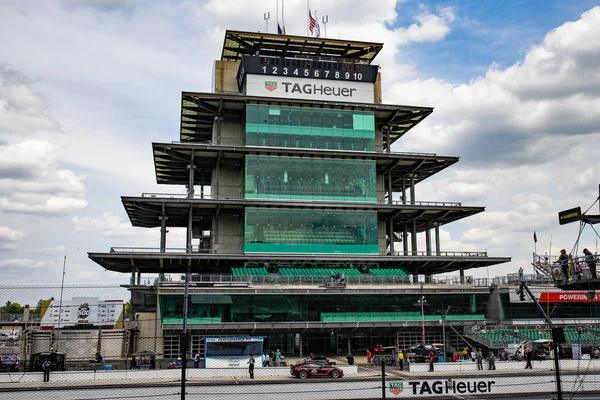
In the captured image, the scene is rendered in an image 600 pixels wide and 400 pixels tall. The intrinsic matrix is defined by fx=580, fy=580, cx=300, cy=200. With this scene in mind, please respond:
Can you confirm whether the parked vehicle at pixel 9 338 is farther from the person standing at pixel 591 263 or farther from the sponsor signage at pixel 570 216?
the person standing at pixel 591 263

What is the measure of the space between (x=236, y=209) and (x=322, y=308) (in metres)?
18.7

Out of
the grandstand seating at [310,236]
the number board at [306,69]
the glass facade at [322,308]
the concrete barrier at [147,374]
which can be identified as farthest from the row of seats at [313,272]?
the concrete barrier at [147,374]

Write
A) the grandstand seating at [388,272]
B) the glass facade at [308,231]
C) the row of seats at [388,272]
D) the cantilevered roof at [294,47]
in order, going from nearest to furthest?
the glass facade at [308,231] < the grandstand seating at [388,272] < the row of seats at [388,272] < the cantilevered roof at [294,47]

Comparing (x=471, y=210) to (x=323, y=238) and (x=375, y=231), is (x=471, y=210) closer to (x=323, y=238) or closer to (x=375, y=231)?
(x=375, y=231)

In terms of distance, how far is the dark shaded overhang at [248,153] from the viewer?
70.8 meters

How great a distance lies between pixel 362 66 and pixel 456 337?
36.5 metres

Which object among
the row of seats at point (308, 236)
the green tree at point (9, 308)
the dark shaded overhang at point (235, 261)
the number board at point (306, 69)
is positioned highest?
the number board at point (306, 69)

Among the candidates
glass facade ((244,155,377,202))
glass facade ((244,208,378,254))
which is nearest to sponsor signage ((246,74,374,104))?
glass facade ((244,155,377,202))

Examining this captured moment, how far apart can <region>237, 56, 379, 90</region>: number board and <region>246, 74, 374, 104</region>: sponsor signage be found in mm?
647

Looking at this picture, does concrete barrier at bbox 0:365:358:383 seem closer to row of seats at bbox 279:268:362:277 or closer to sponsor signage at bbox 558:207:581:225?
sponsor signage at bbox 558:207:581:225

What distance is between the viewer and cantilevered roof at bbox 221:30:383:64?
77.4 meters

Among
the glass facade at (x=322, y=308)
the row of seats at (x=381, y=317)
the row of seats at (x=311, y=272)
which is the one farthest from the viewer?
the row of seats at (x=311, y=272)

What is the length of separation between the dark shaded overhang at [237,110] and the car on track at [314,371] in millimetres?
39418

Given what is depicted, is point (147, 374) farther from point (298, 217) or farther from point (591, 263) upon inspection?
point (298, 217)
